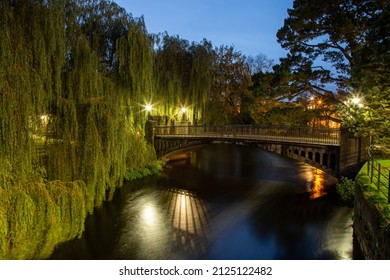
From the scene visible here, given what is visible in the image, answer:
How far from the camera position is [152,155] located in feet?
78.7

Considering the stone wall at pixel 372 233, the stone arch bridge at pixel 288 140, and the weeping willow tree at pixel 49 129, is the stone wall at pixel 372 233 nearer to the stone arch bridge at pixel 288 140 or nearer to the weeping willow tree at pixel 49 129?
the stone arch bridge at pixel 288 140

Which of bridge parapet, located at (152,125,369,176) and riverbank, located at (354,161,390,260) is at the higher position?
bridge parapet, located at (152,125,369,176)

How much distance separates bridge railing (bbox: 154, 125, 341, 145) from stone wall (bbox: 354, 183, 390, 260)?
849 cm

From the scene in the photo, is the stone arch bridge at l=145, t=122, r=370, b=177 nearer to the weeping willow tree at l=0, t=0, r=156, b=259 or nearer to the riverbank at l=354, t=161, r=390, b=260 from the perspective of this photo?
the riverbank at l=354, t=161, r=390, b=260

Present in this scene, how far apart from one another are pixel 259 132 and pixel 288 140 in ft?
11.6

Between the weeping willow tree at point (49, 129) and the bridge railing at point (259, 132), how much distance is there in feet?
38.6

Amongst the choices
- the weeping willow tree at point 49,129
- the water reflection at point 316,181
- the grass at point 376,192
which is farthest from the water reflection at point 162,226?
the water reflection at point 316,181

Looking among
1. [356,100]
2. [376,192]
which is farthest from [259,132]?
[376,192]

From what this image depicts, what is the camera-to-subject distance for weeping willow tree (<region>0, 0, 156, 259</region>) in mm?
8367

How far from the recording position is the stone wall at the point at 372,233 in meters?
8.16

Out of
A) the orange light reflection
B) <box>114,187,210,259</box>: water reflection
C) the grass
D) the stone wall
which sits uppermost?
the grass

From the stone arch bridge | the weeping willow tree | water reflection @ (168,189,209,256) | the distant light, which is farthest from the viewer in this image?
the stone arch bridge

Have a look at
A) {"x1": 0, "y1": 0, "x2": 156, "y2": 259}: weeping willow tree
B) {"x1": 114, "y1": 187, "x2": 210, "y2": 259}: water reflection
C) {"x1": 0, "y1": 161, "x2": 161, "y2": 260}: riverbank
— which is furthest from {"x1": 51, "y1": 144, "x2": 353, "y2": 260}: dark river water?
{"x1": 0, "y1": 0, "x2": 156, "y2": 259}: weeping willow tree

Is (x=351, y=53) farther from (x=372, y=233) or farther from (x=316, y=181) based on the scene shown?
(x=372, y=233)
